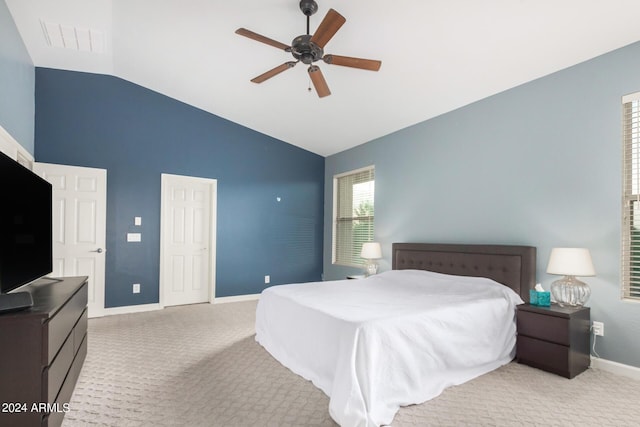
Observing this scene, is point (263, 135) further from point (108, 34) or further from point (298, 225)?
point (108, 34)

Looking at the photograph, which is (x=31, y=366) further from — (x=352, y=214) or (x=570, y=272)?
(x=352, y=214)

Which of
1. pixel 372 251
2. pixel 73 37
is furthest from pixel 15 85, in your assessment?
pixel 372 251

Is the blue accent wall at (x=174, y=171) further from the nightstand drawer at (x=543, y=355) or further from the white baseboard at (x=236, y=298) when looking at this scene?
the nightstand drawer at (x=543, y=355)

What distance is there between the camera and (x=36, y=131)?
4258 mm

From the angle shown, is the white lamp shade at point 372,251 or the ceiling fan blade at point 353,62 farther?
the white lamp shade at point 372,251

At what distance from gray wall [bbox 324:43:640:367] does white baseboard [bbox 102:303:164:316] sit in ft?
12.1

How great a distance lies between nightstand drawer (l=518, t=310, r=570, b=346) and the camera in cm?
270

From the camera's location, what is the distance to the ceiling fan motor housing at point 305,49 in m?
2.41

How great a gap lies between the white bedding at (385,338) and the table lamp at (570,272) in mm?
361

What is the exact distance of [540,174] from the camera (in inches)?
130

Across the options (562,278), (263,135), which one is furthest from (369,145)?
(562,278)

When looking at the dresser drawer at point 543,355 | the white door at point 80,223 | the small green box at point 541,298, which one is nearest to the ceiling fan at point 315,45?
the small green box at point 541,298

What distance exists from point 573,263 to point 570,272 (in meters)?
0.08

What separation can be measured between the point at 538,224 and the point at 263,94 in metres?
3.57
